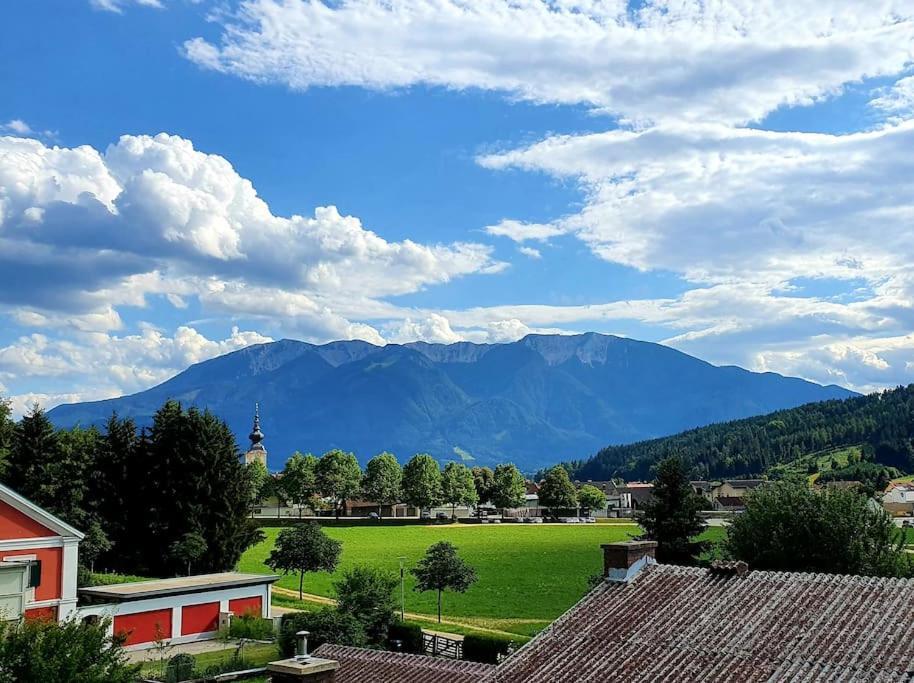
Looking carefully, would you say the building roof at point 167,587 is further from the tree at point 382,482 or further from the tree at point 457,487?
→ the tree at point 457,487

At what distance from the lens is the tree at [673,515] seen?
35656 mm

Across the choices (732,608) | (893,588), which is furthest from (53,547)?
(893,588)

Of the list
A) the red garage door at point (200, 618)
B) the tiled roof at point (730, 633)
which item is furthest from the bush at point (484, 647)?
the red garage door at point (200, 618)

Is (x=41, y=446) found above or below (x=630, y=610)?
above

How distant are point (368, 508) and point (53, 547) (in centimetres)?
11042

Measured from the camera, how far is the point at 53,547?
111 feet

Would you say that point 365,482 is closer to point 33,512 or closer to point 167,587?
point 167,587

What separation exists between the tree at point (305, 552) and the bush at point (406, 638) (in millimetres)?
13991

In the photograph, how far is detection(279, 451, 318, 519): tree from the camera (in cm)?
11294

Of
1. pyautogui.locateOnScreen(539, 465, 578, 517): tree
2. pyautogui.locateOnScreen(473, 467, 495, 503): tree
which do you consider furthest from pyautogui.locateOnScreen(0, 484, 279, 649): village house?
pyautogui.locateOnScreen(539, 465, 578, 517): tree

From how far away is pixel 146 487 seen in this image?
50.1m

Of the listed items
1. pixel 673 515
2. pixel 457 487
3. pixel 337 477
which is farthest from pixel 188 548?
pixel 457 487

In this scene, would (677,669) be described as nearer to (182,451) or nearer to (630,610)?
(630,610)

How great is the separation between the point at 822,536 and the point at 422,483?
8978cm
